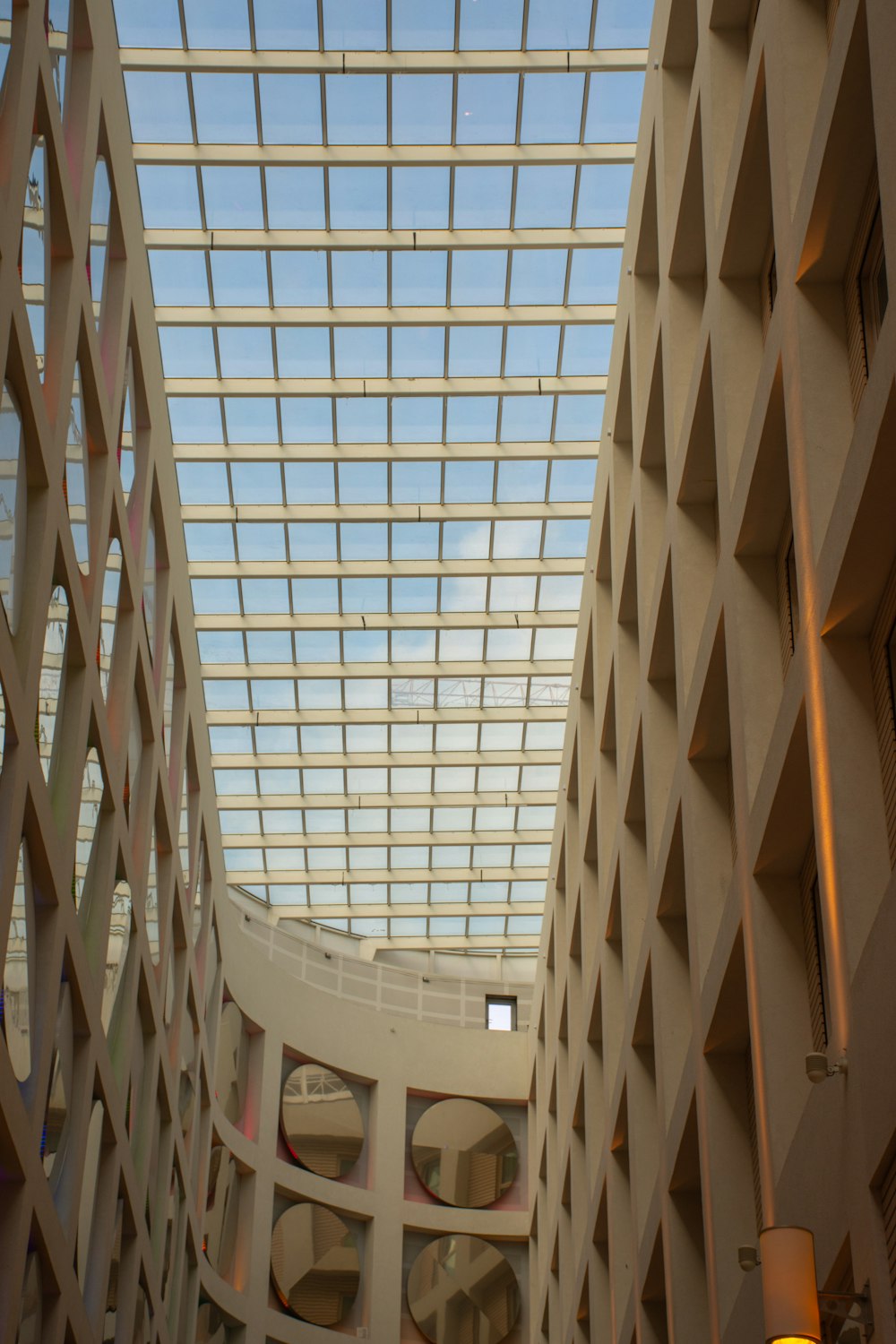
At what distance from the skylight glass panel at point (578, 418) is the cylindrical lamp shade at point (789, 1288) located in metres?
37.9

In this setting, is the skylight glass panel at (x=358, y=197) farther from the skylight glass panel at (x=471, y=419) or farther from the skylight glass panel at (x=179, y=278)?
the skylight glass panel at (x=471, y=419)

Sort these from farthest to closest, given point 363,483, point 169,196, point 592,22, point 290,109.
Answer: point 363,483
point 169,196
point 290,109
point 592,22

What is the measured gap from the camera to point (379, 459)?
4825 centimetres

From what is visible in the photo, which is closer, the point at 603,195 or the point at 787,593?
the point at 787,593

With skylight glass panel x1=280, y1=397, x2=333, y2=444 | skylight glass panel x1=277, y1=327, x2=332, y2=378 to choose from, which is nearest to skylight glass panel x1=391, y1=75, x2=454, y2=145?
skylight glass panel x1=277, y1=327, x2=332, y2=378

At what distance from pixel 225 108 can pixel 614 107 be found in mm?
9231

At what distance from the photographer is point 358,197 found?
43.2 m

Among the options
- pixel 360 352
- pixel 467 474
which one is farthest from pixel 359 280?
pixel 467 474

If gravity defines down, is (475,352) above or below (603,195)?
below

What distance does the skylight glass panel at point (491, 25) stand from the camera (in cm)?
3978

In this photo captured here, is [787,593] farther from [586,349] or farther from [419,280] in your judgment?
[586,349]

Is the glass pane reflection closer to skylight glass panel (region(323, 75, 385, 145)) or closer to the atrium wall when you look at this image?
the atrium wall

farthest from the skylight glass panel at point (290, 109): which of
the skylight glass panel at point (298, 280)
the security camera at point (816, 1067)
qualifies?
the security camera at point (816, 1067)

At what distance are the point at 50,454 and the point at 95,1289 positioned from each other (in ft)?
47.0
